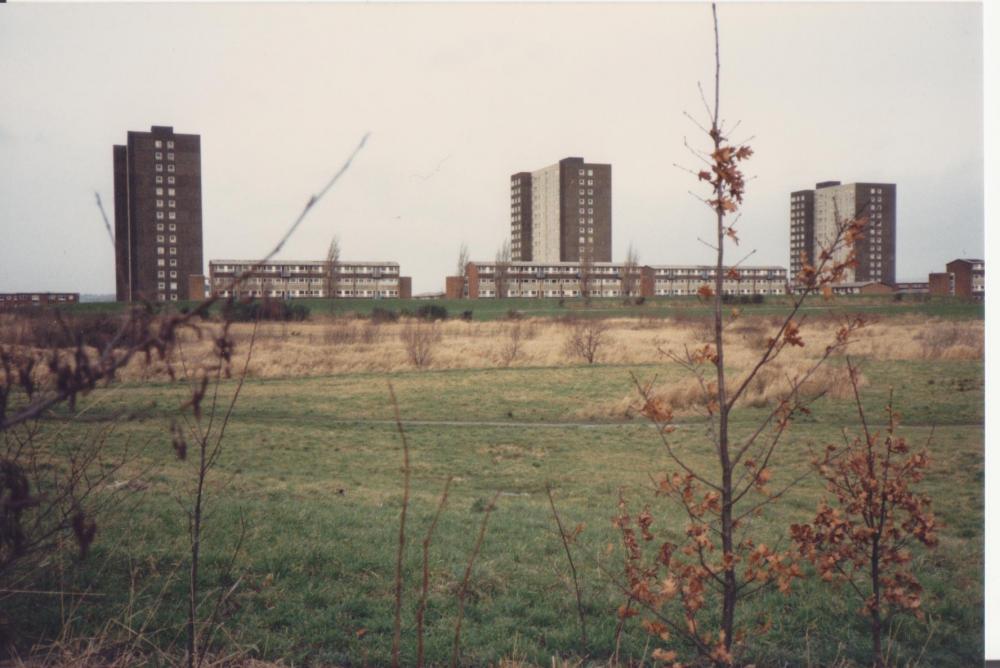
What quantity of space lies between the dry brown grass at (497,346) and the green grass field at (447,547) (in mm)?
4491

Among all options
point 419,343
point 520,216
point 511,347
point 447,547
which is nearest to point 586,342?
point 511,347

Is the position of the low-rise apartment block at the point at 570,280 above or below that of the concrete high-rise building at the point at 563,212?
below

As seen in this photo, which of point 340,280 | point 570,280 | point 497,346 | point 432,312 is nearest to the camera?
point 340,280

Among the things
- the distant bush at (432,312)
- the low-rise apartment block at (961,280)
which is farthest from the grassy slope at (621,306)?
the distant bush at (432,312)

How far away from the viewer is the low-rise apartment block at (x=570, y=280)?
25016mm

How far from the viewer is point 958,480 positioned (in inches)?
334

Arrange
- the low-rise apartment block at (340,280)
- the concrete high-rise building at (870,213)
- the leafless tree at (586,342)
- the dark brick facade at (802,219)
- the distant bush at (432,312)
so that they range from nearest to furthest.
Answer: the concrete high-rise building at (870,213) → the dark brick facade at (802,219) → the low-rise apartment block at (340,280) → the leafless tree at (586,342) → the distant bush at (432,312)

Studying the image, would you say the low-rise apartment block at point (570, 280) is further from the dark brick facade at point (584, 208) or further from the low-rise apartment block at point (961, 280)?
the low-rise apartment block at point (961, 280)

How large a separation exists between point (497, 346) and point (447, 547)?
18220mm

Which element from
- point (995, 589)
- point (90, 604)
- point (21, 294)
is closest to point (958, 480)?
point (995, 589)

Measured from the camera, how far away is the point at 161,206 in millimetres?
10398

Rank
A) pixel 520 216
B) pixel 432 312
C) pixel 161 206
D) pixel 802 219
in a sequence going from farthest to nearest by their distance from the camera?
1. pixel 432 312
2. pixel 520 216
3. pixel 161 206
4. pixel 802 219

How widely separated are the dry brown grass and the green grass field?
4491 mm

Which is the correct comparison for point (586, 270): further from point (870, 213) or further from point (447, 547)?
point (447, 547)
